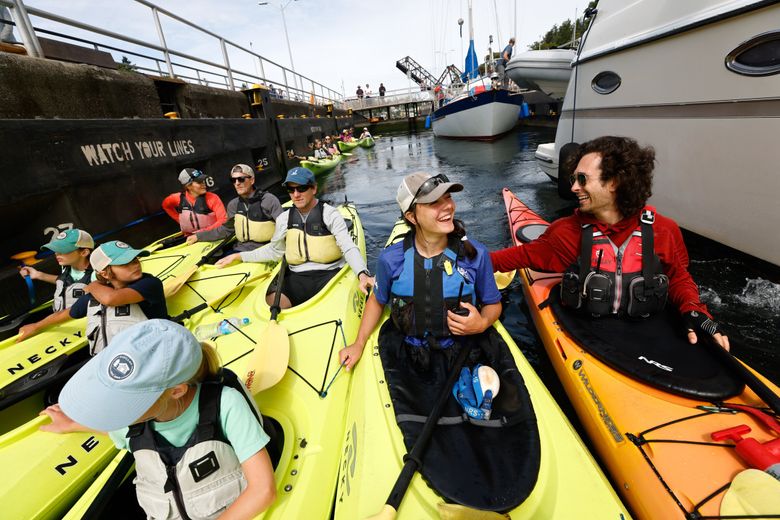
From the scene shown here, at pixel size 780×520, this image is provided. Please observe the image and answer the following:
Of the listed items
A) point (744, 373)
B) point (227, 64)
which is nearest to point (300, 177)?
point (744, 373)

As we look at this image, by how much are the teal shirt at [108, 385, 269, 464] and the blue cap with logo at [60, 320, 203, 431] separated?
8.7 inches

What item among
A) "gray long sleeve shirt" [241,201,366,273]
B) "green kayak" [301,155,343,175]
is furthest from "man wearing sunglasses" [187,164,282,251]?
"green kayak" [301,155,343,175]

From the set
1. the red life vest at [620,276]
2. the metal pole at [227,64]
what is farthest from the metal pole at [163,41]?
the red life vest at [620,276]

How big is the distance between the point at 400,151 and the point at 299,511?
72.8 ft

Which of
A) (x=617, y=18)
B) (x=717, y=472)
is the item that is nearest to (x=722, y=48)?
(x=617, y=18)

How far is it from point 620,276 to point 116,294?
3.76 m

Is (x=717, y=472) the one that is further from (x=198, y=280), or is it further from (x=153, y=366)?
(x=198, y=280)

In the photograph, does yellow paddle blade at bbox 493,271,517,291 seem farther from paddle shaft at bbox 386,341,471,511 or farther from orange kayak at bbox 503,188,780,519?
paddle shaft at bbox 386,341,471,511

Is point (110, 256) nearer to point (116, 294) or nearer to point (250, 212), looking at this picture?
point (116, 294)

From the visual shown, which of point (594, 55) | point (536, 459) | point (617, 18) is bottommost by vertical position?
point (536, 459)

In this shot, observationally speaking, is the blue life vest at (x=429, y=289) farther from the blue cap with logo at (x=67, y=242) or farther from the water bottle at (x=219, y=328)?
the blue cap with logo at (x=67, y=242)

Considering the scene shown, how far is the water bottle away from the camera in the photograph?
306 centimetres

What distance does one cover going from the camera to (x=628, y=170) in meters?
2.20

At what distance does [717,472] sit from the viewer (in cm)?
157
